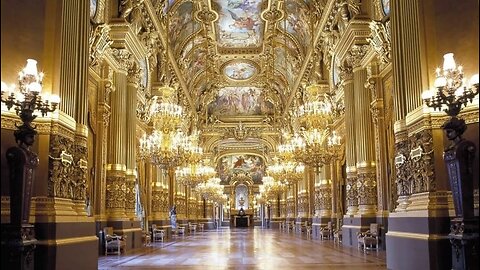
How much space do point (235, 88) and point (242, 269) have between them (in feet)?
99.0

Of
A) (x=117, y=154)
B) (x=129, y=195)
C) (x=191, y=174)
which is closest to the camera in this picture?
(x=117, y=154)

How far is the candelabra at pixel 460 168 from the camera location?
7.03 meters

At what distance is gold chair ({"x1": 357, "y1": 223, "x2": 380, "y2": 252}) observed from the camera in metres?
15.7

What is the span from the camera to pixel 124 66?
59.1 feet

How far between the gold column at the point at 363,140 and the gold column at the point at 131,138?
786cm

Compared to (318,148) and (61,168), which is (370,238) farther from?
(61,168)

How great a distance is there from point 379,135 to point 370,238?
3.49 m

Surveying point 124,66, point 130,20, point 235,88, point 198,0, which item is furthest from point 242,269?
point 235,88

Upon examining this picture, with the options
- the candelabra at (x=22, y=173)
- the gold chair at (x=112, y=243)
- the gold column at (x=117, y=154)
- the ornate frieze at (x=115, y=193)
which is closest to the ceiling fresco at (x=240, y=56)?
the gold column at (x=117, y=154)

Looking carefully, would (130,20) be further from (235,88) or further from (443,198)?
(235,88)

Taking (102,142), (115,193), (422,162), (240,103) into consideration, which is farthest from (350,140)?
(240,103)

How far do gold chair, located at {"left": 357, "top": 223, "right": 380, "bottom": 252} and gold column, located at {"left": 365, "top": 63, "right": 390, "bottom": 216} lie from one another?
639 millimetres

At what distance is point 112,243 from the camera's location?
15516mm

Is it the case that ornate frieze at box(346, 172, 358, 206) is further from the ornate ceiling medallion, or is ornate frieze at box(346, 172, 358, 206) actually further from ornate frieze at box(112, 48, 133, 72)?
the ornate ceiling medallion
